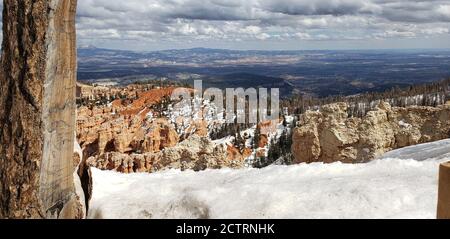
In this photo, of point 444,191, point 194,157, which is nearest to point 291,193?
point 444,191

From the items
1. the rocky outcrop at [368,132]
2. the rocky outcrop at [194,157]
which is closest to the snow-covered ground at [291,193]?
the rocky outcrop at [194,157]

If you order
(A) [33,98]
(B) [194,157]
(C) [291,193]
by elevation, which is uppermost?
(A) [33,98]
